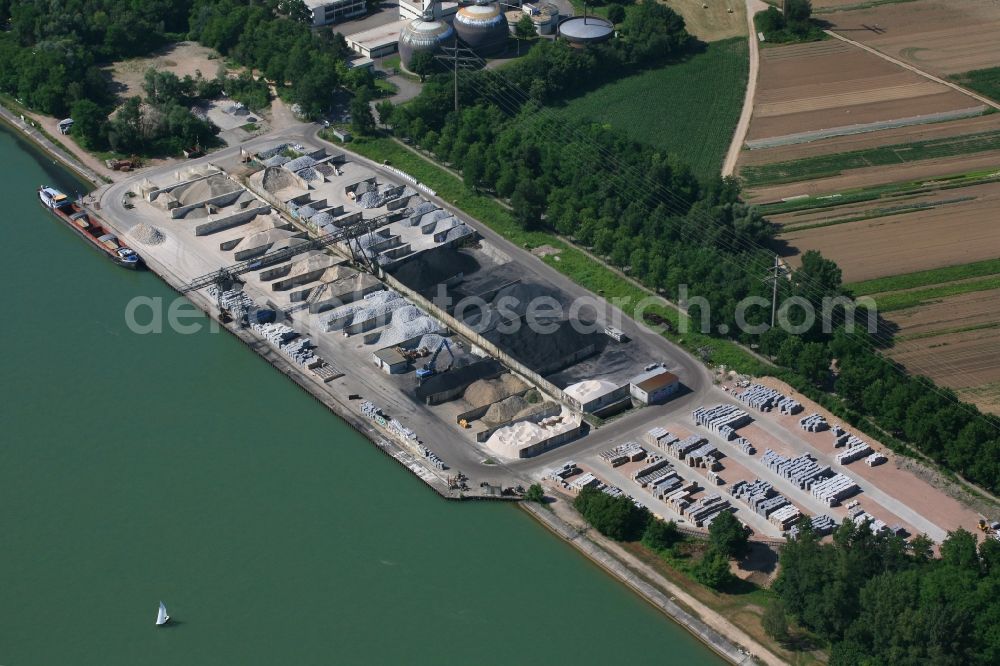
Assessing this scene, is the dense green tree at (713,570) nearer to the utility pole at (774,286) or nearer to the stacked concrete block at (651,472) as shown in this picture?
the stacked concrete block at (651,472)

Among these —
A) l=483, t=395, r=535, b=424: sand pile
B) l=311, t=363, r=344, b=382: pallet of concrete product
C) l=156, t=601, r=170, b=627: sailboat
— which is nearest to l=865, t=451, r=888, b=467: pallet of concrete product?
l=483, t=395, r=535, b=424: sand pile

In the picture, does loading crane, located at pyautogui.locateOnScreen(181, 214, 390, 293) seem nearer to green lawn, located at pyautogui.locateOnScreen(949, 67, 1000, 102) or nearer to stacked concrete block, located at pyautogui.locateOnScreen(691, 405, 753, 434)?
stacked concrete block, located at pyautogui.locateOnScreen(691, 405, 753, 434)

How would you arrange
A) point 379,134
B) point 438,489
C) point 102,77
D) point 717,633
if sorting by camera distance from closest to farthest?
point 717,633
point 438,489
point 379,134
point 102,77

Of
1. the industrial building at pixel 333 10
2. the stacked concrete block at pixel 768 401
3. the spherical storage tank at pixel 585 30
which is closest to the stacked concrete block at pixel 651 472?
the stacked concrete block at pixel 768 401

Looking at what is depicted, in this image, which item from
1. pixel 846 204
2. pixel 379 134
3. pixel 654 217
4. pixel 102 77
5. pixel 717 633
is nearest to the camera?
pixel 717 633

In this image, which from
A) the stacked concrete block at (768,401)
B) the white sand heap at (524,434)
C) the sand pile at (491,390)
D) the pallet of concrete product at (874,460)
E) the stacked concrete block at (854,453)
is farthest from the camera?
the sand pile at (491,390)

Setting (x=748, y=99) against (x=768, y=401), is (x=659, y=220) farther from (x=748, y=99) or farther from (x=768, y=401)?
(x=748, y=99)

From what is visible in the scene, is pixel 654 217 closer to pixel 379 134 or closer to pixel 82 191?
pixel 379 134

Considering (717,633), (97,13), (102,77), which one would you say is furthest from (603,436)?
(97,13)
